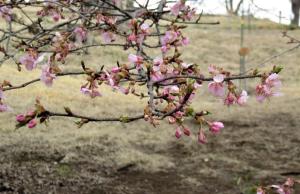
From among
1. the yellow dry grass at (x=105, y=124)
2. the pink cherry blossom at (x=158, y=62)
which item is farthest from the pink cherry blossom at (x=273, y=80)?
the yellow dry grass at (x=105, y=124)

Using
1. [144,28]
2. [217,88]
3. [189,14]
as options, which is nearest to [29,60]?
[144,28]

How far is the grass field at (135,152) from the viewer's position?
632 centimetres

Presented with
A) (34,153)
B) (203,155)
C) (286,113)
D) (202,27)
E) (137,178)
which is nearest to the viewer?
(137,178)

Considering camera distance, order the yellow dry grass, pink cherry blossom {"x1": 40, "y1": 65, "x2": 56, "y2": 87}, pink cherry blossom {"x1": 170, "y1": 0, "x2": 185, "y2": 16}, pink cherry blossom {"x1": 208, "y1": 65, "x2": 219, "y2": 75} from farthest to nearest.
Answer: the yellow dry grass < pink cherry blossom {"x1": 170, "y1": 0, "x2": 185, "y2": 16} < pink cherry blossom {"x1": 40, "y1": 65, "x2": 56, "y2": 87} < pink cherry blossom {"x1": 208, "y1": 65, "x2": 219, "y2": 75}

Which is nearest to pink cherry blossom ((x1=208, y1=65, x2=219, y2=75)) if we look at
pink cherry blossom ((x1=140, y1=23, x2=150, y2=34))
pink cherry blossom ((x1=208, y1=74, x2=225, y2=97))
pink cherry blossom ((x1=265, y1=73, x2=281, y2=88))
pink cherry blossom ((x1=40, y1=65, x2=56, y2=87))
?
pink cherry blossom ((x1=208, y1=74, x2=225, y2=97))

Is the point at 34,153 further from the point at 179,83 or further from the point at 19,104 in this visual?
the point at 179,83

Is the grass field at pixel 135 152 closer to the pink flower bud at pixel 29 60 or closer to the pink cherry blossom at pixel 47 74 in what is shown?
the pink flower bud at pixel 29 60

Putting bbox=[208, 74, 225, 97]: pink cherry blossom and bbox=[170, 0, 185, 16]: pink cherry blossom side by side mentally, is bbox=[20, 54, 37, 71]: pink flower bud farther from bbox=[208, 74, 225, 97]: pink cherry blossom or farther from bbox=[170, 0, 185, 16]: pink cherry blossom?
bbox=[208, 74, 225, 97]: pink cherry blossom

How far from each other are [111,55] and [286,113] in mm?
7894

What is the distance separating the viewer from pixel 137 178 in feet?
21.6

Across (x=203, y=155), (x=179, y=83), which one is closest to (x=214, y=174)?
(x=203, y=155)

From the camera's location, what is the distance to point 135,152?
24.2 feet

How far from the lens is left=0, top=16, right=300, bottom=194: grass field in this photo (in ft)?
20.7

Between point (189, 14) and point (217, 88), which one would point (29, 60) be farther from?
point (189, 14)
